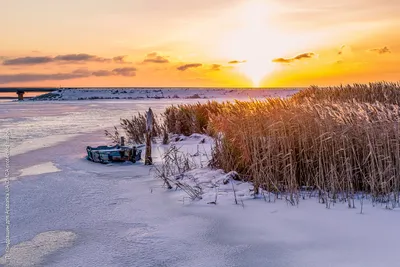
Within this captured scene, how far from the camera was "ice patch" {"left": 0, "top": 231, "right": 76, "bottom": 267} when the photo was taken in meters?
4.82

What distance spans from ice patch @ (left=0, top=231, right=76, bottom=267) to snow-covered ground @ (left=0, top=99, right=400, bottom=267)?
0.01m

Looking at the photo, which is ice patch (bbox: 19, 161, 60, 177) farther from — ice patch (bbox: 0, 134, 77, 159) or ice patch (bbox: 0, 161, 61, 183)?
ice patch (bbox: 0, 134, 77, 159)

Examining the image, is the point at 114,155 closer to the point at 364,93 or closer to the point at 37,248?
the point at 37,248

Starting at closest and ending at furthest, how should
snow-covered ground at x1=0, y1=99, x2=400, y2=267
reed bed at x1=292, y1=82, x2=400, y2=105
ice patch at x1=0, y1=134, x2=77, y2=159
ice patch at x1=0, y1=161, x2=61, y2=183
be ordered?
snow-covered ground at x1=0, y1=99, x2=400, y2=267, ice patch at x1=0, y1=161, x2=61, y2=183, ice patch at x1=0, y1=134, x2=77, y2=159, reed bed at x1=292, y1=82, x2=400, y2=105

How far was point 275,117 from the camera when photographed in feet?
26.6

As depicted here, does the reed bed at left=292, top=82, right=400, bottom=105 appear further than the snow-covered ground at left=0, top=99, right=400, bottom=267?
Yes

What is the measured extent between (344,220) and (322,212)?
43 cm

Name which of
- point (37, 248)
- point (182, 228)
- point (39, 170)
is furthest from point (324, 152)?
point (39, 170)

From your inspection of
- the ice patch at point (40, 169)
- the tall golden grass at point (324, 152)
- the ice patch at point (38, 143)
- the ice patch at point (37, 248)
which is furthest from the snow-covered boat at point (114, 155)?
the ice patch at point (37, 248)

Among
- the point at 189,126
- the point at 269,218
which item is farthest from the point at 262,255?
the point at 189,126

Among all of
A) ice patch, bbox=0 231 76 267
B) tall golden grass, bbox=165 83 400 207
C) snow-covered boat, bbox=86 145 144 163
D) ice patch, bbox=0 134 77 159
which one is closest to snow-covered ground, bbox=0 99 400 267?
ice patch, bbox=0 231 76 267

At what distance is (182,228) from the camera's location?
5855mm

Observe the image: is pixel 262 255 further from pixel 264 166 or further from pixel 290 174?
pixel 264 166

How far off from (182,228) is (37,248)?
1.91 meters
